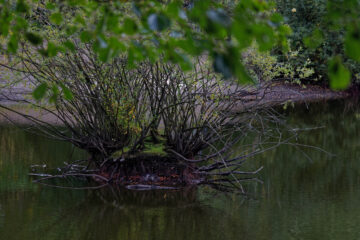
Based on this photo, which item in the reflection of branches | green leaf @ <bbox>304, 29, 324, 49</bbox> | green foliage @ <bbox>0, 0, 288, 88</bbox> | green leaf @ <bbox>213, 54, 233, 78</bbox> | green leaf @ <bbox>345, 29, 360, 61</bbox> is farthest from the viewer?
the reflection of branches

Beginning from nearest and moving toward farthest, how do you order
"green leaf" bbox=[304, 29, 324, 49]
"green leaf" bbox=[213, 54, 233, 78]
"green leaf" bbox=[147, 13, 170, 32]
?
"green leaf" bbox=[213, 54, 233, 78] < "green leaf" bbox=[147, 13, 170, 32] < "green leaf" bbox=[304, 29, 324, 49]

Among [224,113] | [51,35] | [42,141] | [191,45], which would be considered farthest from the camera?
[42,141]

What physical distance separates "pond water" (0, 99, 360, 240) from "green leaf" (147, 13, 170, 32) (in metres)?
4.56

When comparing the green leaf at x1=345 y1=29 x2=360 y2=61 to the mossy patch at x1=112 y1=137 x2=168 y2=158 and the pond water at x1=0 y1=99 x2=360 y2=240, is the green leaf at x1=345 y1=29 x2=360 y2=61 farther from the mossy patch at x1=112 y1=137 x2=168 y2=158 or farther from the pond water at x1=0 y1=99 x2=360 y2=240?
the mossy patch at x1=112 y1=137 x2=168 y2=158

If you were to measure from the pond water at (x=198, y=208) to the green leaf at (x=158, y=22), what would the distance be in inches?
179

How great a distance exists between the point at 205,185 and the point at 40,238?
3336mm

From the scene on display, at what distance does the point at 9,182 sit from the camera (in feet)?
33.0

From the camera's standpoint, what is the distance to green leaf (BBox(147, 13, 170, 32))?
301 cm

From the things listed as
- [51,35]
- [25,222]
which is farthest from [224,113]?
[25,222]

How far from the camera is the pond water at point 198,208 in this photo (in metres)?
7.37

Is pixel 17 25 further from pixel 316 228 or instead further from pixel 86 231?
pixel 316 228

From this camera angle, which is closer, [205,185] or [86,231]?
[86,231]

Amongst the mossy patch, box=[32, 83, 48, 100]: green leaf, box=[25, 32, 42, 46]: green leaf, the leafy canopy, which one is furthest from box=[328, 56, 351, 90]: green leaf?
the mossy patch

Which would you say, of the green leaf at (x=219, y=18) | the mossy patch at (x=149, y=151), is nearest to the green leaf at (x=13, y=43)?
the green leaf at (x=219, y=18)
